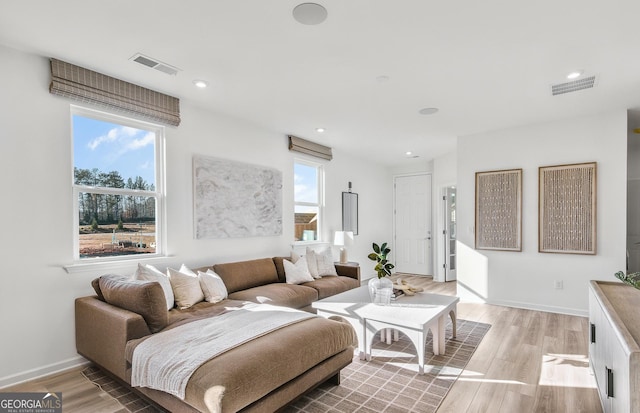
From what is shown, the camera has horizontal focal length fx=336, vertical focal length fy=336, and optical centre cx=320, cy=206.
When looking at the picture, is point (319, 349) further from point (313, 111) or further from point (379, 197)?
point (379, 197)

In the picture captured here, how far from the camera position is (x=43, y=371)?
263 centimetres

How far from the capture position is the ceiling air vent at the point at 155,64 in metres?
2.66

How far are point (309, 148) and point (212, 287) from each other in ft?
9.06

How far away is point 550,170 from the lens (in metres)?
4.32

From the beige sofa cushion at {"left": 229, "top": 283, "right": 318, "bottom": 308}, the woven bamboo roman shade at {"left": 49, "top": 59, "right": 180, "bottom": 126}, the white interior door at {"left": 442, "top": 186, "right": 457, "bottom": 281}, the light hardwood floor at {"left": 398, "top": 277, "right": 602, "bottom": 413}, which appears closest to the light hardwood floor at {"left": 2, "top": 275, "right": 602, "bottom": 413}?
the light hardwood floor at {"left": 398, "top": 277, "right": 602, "bottom": 413}

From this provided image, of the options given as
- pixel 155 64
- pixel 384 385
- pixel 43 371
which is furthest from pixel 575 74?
pixel 43 371

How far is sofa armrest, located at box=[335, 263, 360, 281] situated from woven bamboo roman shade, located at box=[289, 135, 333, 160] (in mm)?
1798

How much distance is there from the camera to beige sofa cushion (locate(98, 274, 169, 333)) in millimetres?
2322

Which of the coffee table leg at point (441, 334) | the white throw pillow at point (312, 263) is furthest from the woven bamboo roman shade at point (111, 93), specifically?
the coffee table leg at point (441, 334)

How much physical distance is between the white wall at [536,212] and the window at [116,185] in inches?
162

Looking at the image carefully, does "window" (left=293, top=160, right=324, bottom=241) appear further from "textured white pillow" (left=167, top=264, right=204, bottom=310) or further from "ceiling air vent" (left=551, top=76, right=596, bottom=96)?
"ceiling air vent" (left=551, top=76, right=596, bottom=96)

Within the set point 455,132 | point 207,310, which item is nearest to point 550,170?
point 455,132

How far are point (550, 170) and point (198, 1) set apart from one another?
14.5 ft

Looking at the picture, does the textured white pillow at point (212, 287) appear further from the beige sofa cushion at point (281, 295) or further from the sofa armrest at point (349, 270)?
the sofa armrest at point (349, 270)
